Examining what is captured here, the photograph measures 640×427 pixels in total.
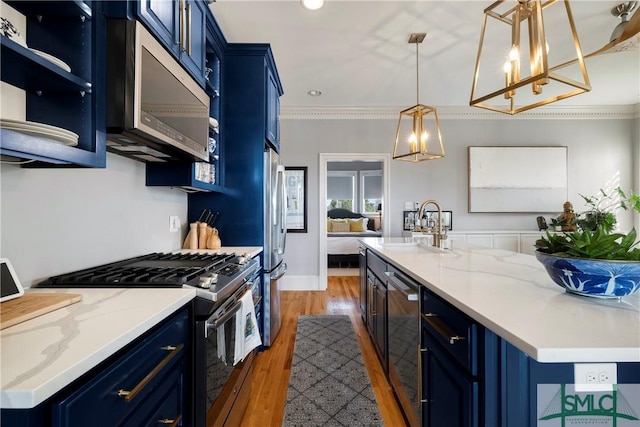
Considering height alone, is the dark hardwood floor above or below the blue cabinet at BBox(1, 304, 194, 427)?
below

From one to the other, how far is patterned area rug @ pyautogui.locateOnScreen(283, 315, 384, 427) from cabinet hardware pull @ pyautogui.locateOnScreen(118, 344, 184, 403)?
1.04 m

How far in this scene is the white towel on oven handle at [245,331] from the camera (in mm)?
1396

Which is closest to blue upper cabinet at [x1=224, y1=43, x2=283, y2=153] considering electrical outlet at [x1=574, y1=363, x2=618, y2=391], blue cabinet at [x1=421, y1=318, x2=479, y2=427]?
blue cabinet at [x1=421, y1=318, x2=479, y2=427]

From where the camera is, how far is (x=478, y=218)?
4.63m

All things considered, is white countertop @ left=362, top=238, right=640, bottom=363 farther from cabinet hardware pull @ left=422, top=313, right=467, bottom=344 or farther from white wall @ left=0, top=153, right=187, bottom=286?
white wall @ left=0, top=153, right=187, bottom=286

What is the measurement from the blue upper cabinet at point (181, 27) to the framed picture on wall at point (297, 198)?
2.77 m

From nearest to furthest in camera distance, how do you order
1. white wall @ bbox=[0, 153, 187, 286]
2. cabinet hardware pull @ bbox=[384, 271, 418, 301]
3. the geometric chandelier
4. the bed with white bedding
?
white wall @ bbox=[0, 153, 187, 286] < the geometric chandelier < cabinet hardware pull @ bbox=[384, 271, 418, 301] < the bed with white bedding

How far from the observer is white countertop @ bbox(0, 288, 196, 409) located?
499mm

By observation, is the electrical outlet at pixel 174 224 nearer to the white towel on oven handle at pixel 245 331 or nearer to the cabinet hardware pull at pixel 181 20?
the white towel on oven handle at pixel 245 331

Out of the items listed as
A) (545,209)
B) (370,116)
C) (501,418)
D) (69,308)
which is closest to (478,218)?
(545,209)

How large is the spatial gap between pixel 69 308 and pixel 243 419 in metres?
1.24

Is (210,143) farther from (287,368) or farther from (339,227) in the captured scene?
(339,227)

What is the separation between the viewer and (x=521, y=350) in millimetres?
702

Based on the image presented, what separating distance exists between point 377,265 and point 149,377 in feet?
5.62
